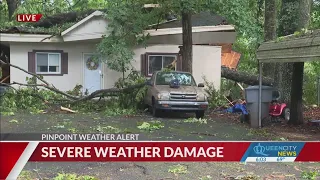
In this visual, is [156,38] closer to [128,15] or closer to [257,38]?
[128,15]

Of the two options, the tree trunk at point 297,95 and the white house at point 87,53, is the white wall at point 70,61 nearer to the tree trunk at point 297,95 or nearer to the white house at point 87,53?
the white house at point 87,53

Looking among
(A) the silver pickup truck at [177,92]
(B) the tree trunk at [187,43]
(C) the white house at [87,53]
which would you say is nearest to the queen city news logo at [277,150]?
(C) the white house at [87,53]

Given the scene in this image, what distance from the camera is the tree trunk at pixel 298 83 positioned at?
9367 millimetres

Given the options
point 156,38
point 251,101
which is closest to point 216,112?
point 251,101

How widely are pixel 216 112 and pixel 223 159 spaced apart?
20.6ft

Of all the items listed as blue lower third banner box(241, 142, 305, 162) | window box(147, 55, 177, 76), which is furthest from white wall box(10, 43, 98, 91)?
window box(147, 55, 177, 76)

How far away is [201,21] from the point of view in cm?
1303

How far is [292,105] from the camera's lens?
31.6 feet

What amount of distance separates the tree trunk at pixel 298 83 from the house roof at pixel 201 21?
2455 millimetres

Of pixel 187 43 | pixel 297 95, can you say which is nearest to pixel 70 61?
pixel 297 95

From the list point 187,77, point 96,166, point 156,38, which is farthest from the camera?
point 156,38

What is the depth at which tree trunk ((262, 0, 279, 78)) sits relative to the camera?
1126 cm
